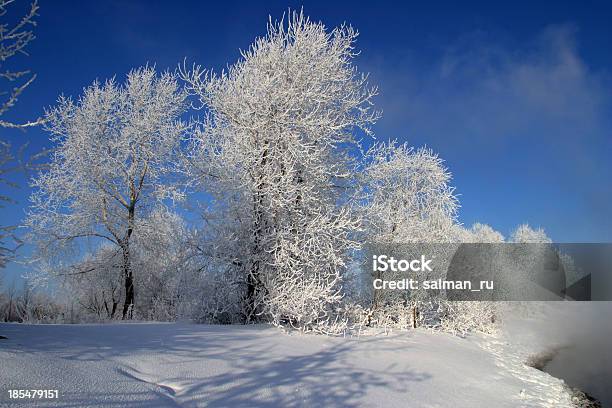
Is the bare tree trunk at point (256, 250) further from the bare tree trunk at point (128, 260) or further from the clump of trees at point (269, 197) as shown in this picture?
the bare tree trunk at point (128, 260)

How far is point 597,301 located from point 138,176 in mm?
56417

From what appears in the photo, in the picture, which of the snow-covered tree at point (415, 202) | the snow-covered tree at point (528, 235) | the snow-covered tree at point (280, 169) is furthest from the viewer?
the snow-covered tree at point (528, 235)

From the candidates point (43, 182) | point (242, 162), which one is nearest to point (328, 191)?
point (242, 162)

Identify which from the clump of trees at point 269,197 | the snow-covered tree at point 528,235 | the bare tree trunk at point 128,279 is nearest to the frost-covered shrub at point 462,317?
the clump of trees at point 269,197

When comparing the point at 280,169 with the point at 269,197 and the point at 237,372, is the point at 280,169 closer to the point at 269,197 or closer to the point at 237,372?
the point at 269,197

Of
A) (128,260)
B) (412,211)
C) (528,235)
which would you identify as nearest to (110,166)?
(128,260)

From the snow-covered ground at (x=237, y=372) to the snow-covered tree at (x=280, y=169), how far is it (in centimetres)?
105

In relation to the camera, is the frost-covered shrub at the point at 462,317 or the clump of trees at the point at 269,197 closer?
the clump of trees at the point at 269,197

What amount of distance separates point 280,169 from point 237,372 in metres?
4.74

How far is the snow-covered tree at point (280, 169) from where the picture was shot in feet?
26.7

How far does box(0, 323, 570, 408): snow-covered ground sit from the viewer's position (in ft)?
11.2

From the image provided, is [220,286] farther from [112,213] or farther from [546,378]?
[546,378]

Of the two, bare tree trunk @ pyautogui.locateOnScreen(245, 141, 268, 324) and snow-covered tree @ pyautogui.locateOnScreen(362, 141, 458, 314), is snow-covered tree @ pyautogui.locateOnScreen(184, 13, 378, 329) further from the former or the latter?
snow-covered tree @ pyautogui.locateOnScreen(362, 141, 458, 314)

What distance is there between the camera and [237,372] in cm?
447
